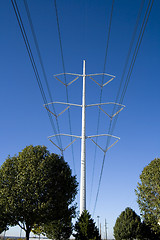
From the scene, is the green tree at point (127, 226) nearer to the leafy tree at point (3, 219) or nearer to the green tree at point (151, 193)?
the green tree at point (151, 193)

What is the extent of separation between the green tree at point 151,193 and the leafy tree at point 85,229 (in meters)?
17.1

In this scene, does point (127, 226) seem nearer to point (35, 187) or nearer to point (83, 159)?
point (35, 187)

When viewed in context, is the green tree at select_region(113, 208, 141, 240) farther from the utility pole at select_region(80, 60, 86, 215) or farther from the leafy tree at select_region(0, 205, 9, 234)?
the utility pole at select_region(80, 60, 86, 215)

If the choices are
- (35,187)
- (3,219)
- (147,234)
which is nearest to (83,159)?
(35,187)

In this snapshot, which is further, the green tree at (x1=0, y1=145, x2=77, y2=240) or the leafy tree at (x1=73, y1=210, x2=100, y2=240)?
the green tree at (x1=0, y1=145, x2=77, y2=240)

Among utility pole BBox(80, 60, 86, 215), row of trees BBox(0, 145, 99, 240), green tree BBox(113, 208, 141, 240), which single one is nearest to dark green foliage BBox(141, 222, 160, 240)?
green tree BBox(113, 208, 141, 240)

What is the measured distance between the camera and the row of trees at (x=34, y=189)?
97.6 feet

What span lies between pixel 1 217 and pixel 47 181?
7.41m

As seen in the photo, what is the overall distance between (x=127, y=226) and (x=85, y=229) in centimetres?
4441

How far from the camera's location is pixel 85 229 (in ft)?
75.8

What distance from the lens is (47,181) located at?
3053 cm

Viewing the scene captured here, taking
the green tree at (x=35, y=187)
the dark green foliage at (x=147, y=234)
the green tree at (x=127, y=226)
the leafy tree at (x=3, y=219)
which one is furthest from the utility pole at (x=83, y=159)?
the green tree at (x=127, y=226)

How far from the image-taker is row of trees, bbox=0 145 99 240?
97.6ft

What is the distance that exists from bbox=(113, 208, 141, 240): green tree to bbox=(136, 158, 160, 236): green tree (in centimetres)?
2442
